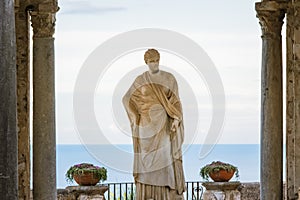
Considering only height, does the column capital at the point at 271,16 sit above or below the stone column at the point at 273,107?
above

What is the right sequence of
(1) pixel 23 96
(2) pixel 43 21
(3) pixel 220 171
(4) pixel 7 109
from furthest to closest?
(3) pixel 220 171
(1) pixel 23 96
(2) pixel 43 21
(4) pixel 7 109

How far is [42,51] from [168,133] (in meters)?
1.85

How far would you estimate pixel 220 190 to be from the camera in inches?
648

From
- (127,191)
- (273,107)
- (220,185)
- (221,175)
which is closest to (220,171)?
(221,175)

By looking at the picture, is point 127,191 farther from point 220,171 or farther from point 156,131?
point 156,131

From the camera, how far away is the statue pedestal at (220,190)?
16422 mm

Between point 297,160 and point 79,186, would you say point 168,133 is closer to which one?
point 297,160

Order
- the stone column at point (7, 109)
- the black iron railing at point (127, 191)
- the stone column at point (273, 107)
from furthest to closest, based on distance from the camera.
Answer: the black iron railing at point (127, 191), the stone column at point (273, 107), the stone column at point (7, 109)

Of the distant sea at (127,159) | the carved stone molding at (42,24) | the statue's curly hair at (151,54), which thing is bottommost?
the distant sea at (127,159)

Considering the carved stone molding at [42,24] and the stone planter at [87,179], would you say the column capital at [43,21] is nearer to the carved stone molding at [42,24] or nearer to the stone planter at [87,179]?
the carved stone molding at [42,24]

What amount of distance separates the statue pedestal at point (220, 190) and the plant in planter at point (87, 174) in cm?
150

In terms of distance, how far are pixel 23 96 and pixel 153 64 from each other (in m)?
1.70

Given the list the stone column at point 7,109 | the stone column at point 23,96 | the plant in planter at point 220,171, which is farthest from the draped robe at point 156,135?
the stone column at point 7,109

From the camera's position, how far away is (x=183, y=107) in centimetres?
1423
